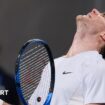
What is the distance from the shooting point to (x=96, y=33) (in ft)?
9.16

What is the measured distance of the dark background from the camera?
325 cm

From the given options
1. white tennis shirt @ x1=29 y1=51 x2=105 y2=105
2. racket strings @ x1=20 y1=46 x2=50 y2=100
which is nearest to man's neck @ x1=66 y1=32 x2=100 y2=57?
white tennis shirt @ x1=29 y1=51 x2=105 y2=105

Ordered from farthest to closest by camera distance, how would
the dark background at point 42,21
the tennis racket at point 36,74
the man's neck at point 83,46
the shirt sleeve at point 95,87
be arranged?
the dark background at point 42,21 → the man's neck at point 83,46 → the shirt sleeve at point 95,87 → the tennis racket at point 36,74

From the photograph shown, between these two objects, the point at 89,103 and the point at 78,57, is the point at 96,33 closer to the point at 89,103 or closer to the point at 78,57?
the point at 78,57

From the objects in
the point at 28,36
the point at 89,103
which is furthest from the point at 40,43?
the point at 28,36

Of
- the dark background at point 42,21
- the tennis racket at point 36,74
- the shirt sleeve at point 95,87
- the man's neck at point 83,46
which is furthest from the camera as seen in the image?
the dark background at point 42,21

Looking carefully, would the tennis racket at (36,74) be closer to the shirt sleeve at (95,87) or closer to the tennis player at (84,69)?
the tennis player at (84,69)

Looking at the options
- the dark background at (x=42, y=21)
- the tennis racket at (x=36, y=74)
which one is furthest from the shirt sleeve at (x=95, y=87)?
the dark background at (x=42, y=21)

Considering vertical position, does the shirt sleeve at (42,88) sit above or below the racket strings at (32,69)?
below

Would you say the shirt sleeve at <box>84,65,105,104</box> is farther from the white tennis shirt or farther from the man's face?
the man's face

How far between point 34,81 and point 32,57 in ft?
0.45

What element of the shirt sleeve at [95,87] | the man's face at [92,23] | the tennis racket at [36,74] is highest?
the man's face at [92,23]

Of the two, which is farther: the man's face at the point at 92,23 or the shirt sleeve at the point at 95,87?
the man's face at the point at 92,23

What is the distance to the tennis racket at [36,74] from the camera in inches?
89.9
